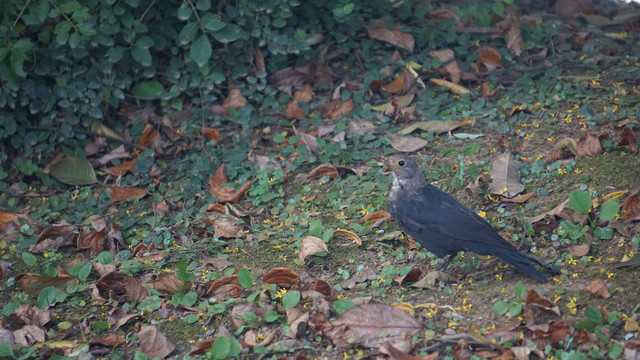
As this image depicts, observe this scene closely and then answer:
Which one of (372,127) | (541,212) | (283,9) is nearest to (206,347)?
(541,212)

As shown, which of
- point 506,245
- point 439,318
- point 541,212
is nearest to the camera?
point 439,318

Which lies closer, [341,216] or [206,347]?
[206,347]

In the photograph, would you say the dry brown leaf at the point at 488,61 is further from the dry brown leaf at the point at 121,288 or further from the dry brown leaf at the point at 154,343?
the dry brown leaf at the point at 154,343

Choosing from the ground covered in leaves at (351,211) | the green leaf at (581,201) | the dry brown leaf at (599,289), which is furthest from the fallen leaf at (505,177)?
the dry brown leaf at (599,289)

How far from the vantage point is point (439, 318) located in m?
3.89

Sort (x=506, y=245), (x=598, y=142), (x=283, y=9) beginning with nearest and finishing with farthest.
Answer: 1. (x=506, y=245)
2. (x=598, y=142)
3. (x=283, y=9)

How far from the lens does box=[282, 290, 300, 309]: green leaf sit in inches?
161

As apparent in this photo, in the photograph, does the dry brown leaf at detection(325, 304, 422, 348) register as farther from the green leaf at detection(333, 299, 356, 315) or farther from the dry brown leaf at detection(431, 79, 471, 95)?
the dry brown leaf at detection(431, 79, 471, 95)

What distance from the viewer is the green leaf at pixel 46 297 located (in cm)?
454

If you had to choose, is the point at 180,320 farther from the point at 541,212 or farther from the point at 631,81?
the point at 631,81

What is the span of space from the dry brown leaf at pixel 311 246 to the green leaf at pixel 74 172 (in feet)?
7.87

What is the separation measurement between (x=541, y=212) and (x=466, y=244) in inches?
29.9

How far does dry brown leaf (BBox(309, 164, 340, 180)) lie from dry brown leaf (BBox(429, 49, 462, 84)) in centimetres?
166

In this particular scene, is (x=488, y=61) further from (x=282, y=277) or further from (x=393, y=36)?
(x=282, y=277)
